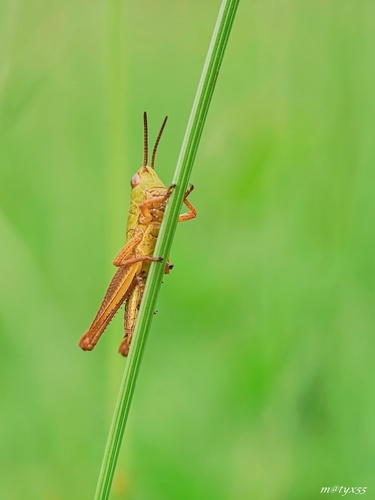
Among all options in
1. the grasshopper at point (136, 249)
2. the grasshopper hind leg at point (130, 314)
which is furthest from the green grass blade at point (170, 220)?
the grasshopper hind leg at point (130, 314)

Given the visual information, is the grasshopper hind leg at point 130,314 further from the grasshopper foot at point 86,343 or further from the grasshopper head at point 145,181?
the grasshopper head at point 145,181

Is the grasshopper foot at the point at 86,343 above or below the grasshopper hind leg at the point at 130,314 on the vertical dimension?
below

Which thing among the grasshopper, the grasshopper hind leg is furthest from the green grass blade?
the grasshopper hind leg

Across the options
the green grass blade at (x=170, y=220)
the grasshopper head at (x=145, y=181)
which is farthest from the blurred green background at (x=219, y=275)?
the green grass blade at (x=170, y=220)

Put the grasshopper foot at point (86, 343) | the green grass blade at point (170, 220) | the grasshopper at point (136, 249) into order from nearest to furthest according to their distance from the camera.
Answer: the green grass blade at point (170, 220) < the grasshopper at point (136, 249) < the grasshopper foot at point (86, 343)

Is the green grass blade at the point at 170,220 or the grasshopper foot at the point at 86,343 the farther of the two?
the grasshopper foot at the point at 86,343

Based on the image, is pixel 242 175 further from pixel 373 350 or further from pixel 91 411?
pixel 91 411

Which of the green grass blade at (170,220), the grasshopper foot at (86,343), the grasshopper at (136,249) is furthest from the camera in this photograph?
the grasshopper foot at (86,343)

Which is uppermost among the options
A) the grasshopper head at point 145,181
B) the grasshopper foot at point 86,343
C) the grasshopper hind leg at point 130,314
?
the grasshopper head at point 145,181
